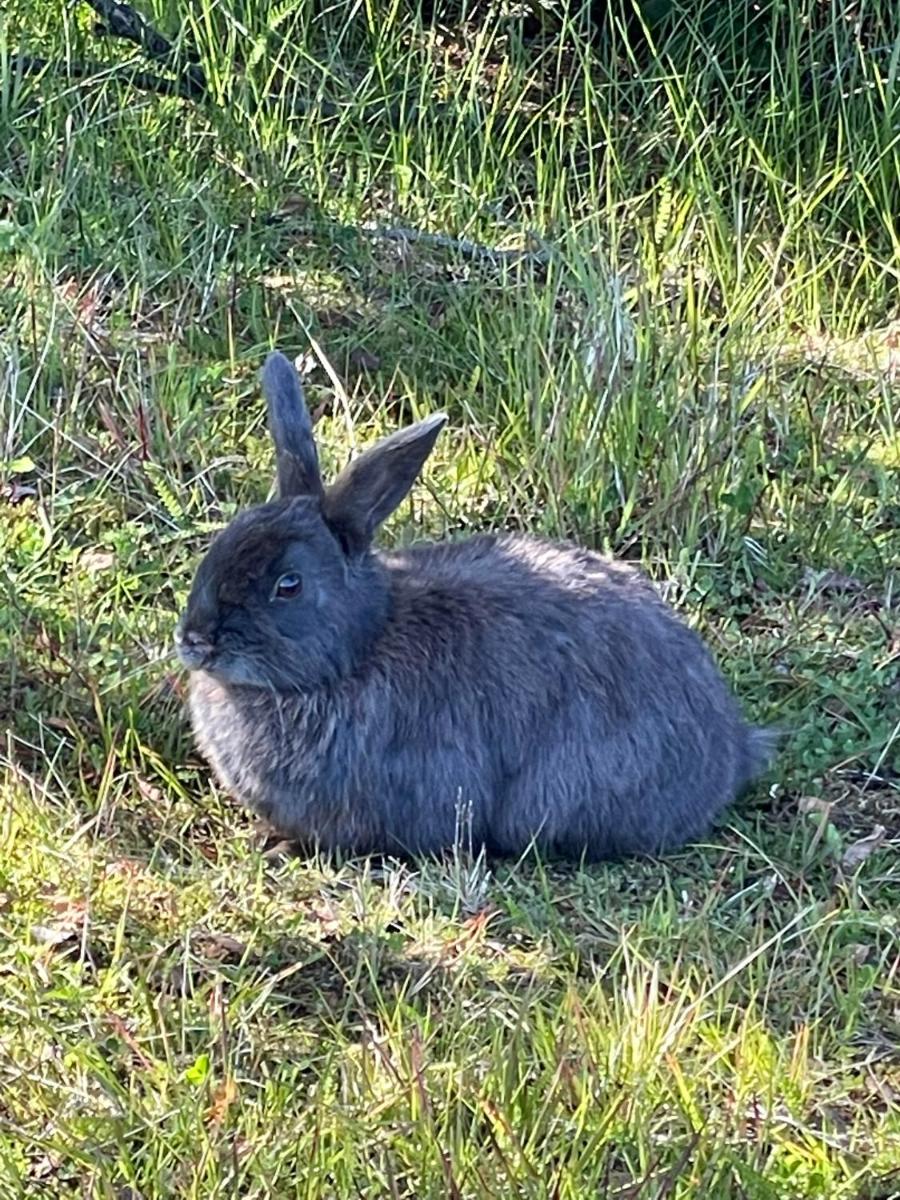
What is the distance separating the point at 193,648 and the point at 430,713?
1.75ft

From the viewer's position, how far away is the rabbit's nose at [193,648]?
3695 millimetres

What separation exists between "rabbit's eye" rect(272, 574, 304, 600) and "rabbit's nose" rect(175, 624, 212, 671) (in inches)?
7.0

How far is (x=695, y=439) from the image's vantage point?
486cm

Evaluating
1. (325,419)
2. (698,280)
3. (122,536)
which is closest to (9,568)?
(122,536)

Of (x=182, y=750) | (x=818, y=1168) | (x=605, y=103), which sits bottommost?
(x=182, y=750)

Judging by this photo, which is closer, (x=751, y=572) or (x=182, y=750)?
(x=182, y=750)

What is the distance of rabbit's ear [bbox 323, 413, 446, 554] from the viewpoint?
3.80m

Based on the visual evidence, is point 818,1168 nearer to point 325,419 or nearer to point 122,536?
point 122,536

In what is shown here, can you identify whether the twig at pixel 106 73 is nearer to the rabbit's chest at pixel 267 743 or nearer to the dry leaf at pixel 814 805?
the rabbit's chest at pixel 267 743

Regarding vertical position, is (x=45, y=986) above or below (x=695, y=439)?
below

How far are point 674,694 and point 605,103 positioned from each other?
299 centimetres

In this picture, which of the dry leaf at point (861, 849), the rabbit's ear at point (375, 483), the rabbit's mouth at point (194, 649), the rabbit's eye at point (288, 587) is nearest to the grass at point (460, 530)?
Result: the dry leaf at point (861, 849)

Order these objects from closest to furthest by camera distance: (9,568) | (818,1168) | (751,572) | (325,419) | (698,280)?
(818,1168), (9,568), (751,572), (325,419), (698,280)

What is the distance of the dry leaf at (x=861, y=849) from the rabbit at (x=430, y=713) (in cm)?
31
